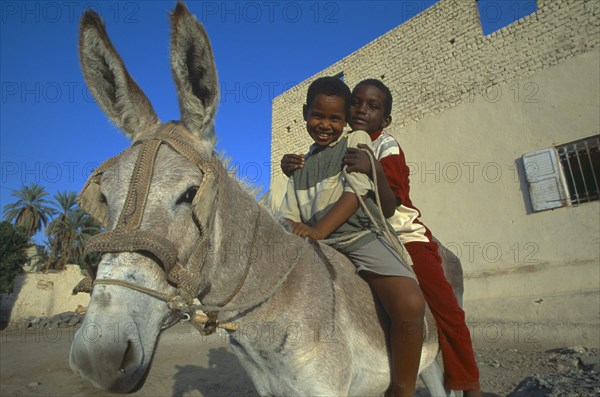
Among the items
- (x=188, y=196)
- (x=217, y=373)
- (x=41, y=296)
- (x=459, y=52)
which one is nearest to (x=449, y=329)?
(x=188, y=196)

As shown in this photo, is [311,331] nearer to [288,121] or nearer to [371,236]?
[371,236]

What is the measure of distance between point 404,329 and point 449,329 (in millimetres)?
656

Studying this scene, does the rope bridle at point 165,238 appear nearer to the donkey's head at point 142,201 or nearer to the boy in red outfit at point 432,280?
the donkey's head at point 142,201

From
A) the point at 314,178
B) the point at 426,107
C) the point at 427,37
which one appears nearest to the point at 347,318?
the point at 314,178

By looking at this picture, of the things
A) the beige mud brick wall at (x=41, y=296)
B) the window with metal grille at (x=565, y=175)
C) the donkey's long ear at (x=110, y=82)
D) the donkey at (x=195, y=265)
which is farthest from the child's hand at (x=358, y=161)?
the beige mud brick wall at (x=41, y=296)

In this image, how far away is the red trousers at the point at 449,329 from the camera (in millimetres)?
2322

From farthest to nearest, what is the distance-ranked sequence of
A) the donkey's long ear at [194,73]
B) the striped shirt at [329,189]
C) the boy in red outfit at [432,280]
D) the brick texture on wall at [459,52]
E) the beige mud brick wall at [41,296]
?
the beige mud brick wall at [41,296] → the brick texture on wall at [459,52] → the boy in red outfit at [432,280] → the striped shirt at [329,189] → the donkey's long ear at [194,73]

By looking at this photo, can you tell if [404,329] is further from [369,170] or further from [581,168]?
[581,168]

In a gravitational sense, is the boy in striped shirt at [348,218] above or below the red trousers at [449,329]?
above

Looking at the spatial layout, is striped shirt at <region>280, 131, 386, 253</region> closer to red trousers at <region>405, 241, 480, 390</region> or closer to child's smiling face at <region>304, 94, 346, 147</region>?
child's smiling face at <region>304, 94, 346, 147</region>

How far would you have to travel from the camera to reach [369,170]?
2.01 m

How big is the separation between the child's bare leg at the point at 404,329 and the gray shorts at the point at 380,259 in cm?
6

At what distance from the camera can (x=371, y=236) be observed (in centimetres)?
213

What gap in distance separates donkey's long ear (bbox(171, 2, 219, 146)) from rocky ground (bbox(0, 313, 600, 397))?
14.2 ft
